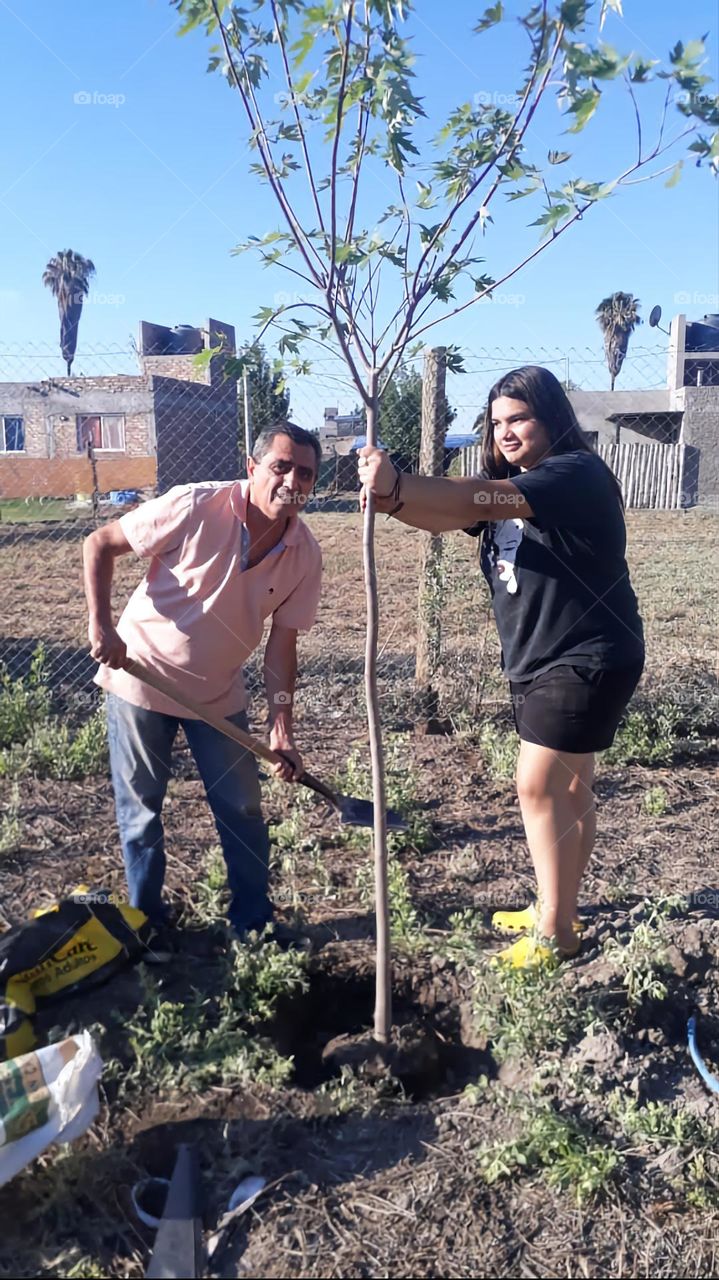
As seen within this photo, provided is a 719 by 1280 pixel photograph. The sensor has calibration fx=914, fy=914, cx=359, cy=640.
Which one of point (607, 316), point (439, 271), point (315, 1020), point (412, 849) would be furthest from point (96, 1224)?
point (607, 316)

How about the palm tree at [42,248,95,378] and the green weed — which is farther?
the palm tree at [42,248,95,378]

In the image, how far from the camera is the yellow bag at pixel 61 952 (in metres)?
2.57

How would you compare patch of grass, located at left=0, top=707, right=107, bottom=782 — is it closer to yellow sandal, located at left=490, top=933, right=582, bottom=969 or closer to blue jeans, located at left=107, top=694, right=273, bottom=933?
blue jeans, located at left=107, top=694, right=273, bottom=933

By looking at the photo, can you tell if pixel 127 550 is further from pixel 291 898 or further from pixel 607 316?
pixel 607 316

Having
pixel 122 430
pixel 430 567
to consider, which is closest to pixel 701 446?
pixel 122 430

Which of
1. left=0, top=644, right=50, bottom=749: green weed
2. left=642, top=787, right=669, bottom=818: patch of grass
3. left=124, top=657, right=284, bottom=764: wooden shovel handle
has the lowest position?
left=642, top=787, right=669, bottom=818: patch of grass

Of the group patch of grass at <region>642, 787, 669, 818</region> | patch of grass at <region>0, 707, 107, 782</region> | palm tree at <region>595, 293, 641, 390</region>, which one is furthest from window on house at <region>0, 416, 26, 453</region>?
palm tree at <region>595, 293, 641, 390</region>

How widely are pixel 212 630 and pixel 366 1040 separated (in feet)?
4.25

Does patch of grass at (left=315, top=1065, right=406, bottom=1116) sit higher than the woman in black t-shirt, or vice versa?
the woman in black t-shirt

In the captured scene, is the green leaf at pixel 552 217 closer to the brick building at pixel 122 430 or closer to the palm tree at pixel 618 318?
the brick building at pixel 122 430

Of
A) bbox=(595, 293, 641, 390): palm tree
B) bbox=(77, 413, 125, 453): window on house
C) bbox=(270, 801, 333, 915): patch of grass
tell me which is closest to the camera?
bbox=(270, 801, 333, 915): patch of grass

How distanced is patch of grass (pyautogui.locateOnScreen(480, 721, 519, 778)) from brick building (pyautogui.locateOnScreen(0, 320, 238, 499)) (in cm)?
1120

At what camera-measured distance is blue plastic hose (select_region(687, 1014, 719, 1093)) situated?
2428 mm

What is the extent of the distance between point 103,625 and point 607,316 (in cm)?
5086
